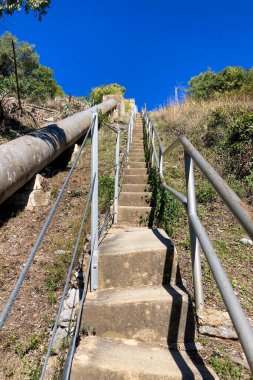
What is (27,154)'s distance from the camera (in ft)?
16.5

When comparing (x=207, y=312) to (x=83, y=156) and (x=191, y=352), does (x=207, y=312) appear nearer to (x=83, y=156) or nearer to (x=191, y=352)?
(x=191, y=352)

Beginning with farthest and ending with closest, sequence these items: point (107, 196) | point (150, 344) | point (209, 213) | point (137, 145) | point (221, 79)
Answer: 1. point (221, 79)
2. point (137, 145)
3. point (107, 196)
4. point (209, 213)
5. point (150, 344)

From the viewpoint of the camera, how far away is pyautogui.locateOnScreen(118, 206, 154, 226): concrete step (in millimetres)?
4184

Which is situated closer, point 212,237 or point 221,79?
point 212,237

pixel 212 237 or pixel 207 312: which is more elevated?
pixel 212 237

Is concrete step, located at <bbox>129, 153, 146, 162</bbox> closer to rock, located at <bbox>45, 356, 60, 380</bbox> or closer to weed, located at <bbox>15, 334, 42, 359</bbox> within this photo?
weed, located at <bbox>15, 334, 42, 359</bbox>

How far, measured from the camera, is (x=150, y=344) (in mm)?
2168

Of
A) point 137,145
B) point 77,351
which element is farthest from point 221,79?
point 77,351

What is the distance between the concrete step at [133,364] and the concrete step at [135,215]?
2171 millimetres

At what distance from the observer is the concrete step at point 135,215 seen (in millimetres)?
4184

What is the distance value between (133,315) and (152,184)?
311 centimetres

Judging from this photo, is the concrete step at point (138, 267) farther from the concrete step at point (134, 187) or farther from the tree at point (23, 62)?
the tree at point (23, 62)

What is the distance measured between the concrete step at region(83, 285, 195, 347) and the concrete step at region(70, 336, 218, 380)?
→ 11 cm

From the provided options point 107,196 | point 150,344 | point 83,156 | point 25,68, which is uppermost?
point 25,68
